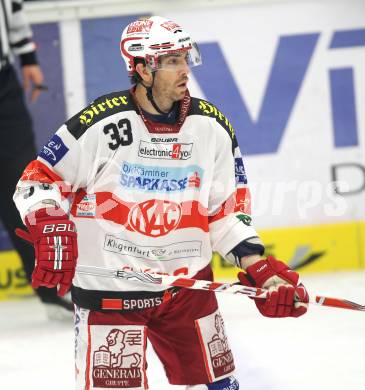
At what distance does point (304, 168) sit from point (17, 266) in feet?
5.17

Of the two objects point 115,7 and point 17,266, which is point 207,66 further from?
point 17,266

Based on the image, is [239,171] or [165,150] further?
[239,171]

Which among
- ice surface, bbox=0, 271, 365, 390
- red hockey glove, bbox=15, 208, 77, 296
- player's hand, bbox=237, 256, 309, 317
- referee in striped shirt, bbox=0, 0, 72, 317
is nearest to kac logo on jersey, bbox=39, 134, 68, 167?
red hockey glove, bbox=15, 208, 77, 296

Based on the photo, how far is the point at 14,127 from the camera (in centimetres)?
504

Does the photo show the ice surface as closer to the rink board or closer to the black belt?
the rink board

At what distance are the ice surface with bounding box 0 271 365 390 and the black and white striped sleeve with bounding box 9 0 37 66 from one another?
125 cm

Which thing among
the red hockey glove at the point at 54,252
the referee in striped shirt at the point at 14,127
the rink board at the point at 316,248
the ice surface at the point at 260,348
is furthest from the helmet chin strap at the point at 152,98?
the rink board at the point at 316,248

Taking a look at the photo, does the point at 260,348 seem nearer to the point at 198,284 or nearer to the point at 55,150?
the point at 198,284

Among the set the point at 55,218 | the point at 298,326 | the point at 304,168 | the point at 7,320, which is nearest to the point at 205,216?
the point at 55,218

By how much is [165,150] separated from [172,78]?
0.69 ft

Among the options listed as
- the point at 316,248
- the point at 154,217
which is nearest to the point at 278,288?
the point at 154,217

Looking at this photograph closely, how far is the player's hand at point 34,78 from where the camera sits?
5141 millimetres

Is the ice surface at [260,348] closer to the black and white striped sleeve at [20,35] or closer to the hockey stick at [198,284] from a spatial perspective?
the hockey stick at [198,284]

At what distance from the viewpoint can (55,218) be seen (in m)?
2.94
